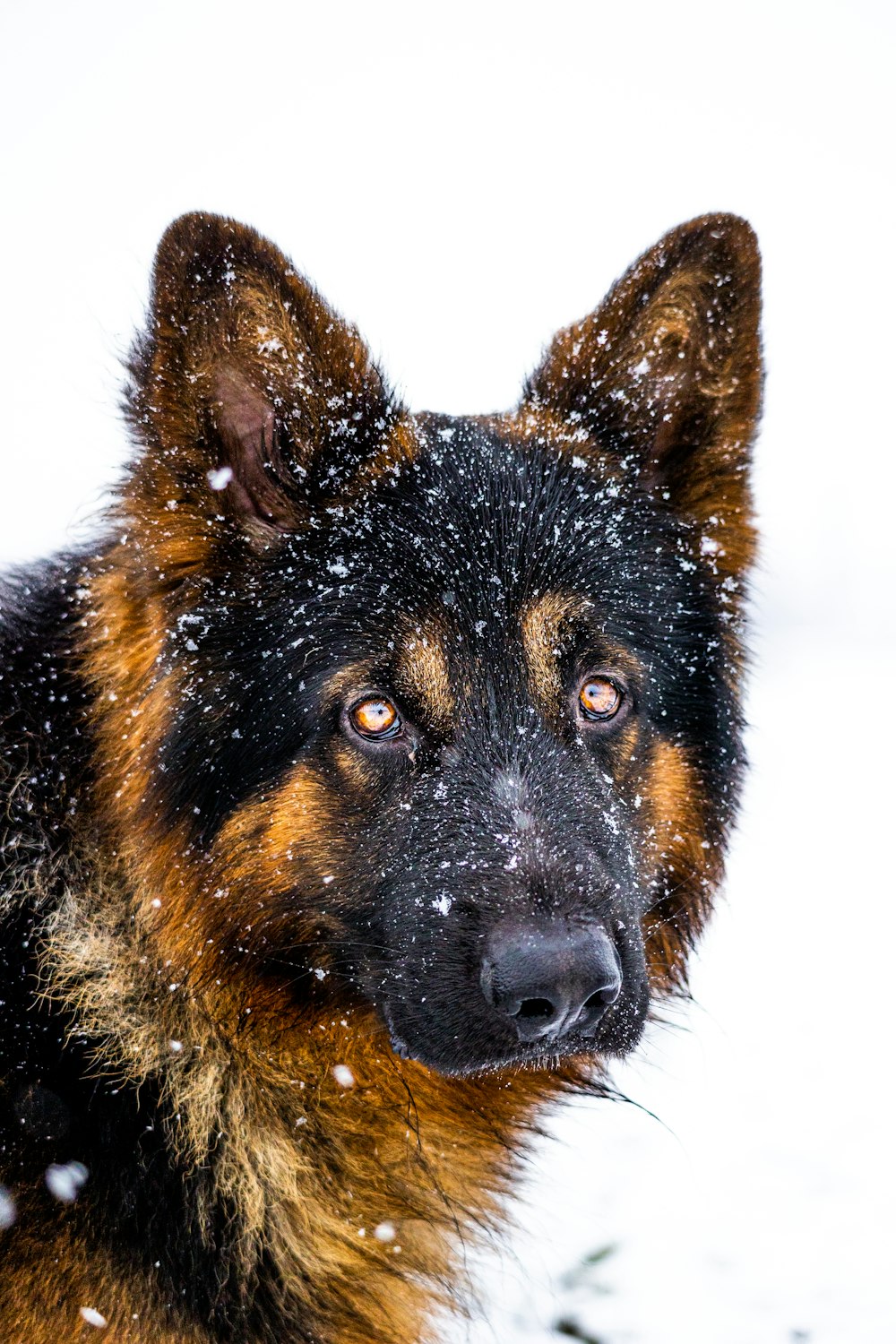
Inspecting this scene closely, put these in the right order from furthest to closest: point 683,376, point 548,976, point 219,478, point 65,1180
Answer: point 683,376 → point 219,478 → point 65,1180 → point 548,976

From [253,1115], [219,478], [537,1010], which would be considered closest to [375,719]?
[219,478]

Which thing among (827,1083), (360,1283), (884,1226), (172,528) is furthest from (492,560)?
(827,1083)

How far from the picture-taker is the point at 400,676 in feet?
9.75

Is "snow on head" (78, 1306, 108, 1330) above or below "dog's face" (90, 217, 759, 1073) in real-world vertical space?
below

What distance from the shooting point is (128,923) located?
3.04m

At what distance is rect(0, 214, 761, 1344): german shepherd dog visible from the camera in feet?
8.81

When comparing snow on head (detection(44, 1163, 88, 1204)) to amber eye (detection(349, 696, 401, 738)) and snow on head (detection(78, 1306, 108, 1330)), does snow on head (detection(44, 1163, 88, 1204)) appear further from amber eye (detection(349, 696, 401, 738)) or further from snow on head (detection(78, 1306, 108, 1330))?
amber eye (detection(349, 696, 401, 738))

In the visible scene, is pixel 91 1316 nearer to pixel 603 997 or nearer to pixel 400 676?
pixel 603 997

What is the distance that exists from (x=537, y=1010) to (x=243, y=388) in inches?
72.7

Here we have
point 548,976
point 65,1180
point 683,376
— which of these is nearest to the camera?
point 548,976

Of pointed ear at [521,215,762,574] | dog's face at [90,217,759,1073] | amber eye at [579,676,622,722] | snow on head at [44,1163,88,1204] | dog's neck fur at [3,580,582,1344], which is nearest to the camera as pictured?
snow on head at [44,1163,88,1204]

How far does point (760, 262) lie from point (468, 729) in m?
1.75

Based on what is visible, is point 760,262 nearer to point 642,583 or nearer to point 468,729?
point 642,583

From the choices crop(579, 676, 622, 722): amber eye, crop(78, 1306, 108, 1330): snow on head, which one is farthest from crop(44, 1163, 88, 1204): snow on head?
crop(579, 676, 622, 722): amber eye
